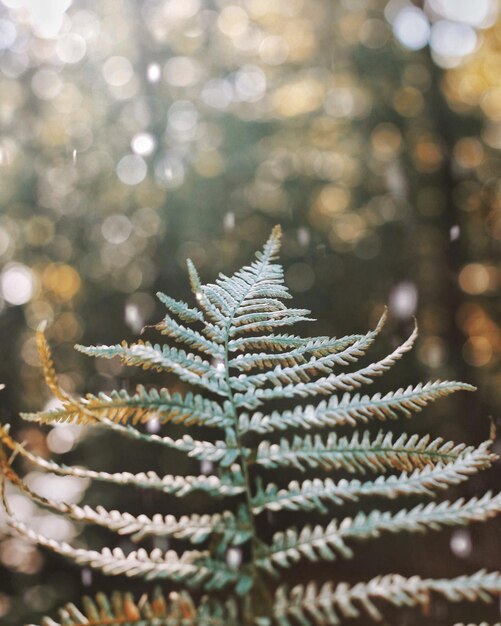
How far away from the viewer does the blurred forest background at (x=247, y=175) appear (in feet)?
33.2

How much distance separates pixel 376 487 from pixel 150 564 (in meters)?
0.21

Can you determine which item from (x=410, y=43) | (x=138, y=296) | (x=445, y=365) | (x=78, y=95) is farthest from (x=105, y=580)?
(x=410, y=43)

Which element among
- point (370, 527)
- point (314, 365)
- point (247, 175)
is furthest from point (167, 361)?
point (247, 175)

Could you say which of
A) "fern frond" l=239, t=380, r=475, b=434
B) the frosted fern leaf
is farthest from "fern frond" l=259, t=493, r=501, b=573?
"fern frond" l=239, t=380, r=475, b=434

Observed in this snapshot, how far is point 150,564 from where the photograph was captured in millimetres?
550

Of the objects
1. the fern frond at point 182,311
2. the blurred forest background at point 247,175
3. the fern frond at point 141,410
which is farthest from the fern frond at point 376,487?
the blurred forest background at point 247,175

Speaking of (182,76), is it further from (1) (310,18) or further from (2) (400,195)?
(2) (400,195)

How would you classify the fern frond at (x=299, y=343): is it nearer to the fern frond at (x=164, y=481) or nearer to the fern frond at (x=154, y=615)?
the fern frond at (x=164, y=481)

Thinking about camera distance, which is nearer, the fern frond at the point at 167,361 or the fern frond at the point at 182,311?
the fern frond at the point at 167,361

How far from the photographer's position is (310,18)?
12.0 meters

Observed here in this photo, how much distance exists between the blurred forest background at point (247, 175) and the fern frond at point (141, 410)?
8.26 m

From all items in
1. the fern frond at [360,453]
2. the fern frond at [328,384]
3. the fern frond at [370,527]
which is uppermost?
the fern frond at [328,384]

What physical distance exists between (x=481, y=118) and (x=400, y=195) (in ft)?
5.96

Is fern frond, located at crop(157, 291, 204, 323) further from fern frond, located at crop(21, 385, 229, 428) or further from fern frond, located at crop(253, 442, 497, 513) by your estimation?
fern frond, located at crop(253, 442, 497, 513)
